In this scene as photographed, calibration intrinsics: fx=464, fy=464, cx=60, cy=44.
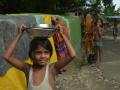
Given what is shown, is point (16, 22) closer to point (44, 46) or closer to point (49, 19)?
point (49, 19)

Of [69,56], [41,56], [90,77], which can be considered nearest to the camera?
[41,56]

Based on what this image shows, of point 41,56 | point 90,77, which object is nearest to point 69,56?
point 41,56

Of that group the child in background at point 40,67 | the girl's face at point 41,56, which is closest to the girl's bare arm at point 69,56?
the child in background at point 40,67

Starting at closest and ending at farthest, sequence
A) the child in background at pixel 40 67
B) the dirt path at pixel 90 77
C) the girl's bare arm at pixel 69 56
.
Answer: the child in background at pixel 40 67 → the girl's bare arm at pixel 69 56 → the dirt path at pixel 90 77

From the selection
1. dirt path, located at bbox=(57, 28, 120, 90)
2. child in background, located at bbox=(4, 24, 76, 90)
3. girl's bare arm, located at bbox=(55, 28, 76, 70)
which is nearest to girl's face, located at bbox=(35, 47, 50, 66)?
child in background, located at bbox=(4, 24, 76, 90)

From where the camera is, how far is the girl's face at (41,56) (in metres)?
3.96

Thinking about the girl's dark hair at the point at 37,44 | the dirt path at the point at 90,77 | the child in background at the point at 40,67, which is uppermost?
the girl's dark hair at the point at 37,44

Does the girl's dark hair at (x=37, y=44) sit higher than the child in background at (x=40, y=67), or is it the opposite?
the girl's dark hair at (x=37, y=44)

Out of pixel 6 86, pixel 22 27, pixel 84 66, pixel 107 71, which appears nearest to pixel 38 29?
pixel 22 27

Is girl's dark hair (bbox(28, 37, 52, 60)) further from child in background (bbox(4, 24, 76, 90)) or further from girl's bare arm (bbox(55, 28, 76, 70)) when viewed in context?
girl's bare arm (bbox(55, 28, 76, 70))

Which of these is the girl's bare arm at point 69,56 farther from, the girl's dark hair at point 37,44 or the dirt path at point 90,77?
the dirt path at point 90,77

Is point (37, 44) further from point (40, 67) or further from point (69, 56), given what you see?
point (69, 56)

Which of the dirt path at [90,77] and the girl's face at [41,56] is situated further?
the dirt path at [90,77]

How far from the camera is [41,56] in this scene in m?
3.96
